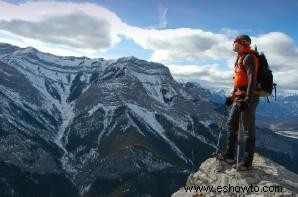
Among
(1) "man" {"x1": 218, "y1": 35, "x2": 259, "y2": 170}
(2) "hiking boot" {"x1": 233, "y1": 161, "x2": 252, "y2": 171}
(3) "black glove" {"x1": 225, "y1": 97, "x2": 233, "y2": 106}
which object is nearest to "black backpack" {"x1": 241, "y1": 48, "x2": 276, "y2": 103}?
(1) "man" {"x1": 218, "y1": 35, "x2": 259, "y2": 170}

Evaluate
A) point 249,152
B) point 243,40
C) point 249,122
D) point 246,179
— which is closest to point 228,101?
point 249,122

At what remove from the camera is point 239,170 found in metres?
20.7

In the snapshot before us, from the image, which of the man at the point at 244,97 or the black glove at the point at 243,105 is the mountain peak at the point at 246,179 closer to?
the man at the point at 244,97

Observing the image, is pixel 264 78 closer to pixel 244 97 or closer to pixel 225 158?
pixel 244 97

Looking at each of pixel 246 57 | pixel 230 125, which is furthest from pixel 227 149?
pixel 246 57

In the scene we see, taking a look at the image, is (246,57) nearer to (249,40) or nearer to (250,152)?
(249,40)

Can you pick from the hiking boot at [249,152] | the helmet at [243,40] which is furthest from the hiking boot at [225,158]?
the helmet at [243,40]

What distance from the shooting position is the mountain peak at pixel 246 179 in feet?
62.6

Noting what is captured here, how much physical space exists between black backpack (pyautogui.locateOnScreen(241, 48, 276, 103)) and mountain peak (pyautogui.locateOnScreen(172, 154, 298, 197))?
343 centimetres

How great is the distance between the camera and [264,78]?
2055 cm

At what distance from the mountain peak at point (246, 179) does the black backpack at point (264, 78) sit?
135 inches

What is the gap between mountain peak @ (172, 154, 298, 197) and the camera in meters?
19.1

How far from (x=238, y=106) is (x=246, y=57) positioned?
7.09 ft

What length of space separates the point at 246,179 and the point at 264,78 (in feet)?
14.2
